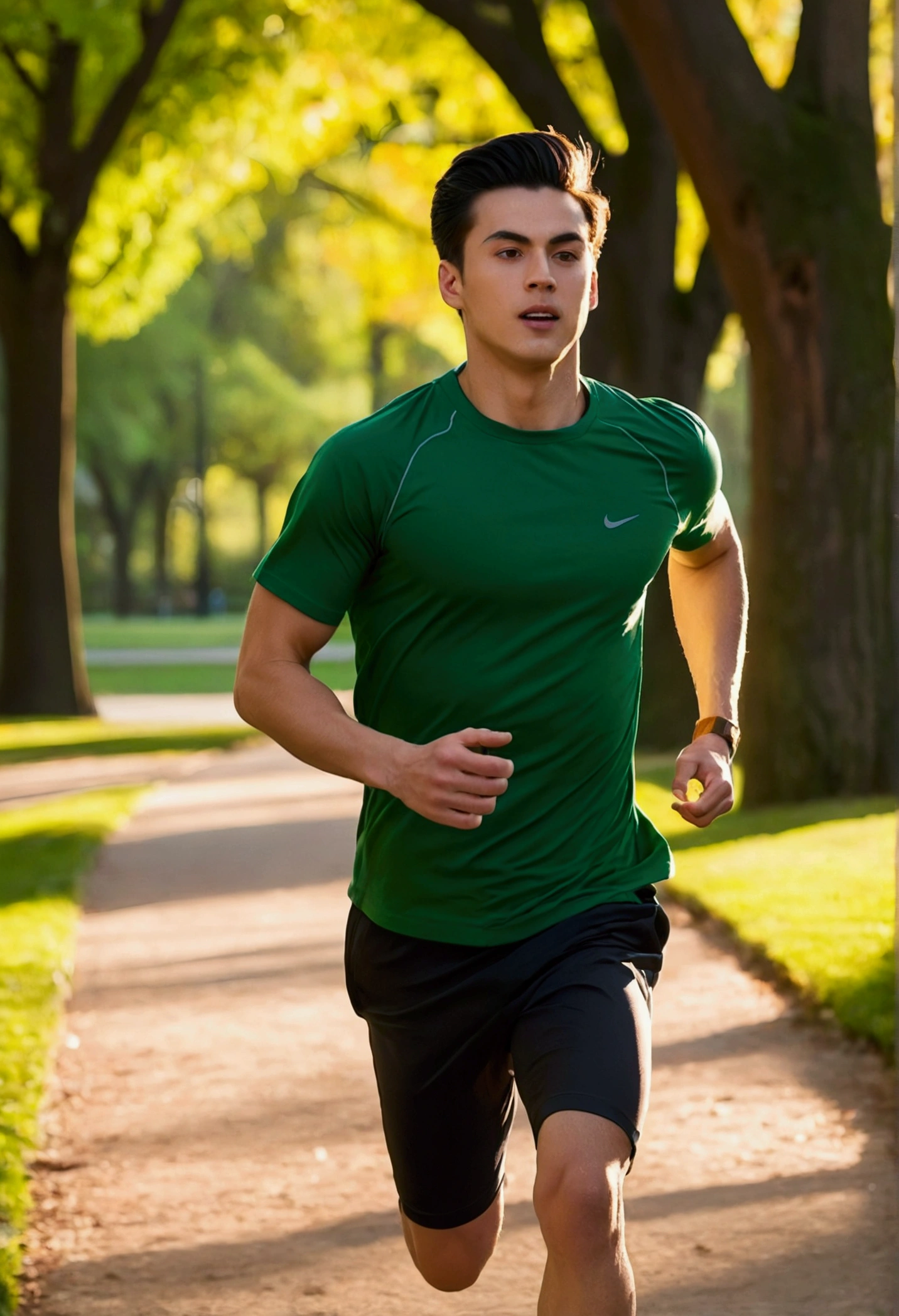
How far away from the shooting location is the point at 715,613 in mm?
3938

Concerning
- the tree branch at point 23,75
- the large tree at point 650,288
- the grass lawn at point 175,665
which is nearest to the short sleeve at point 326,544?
the grass lawn at point 175,665

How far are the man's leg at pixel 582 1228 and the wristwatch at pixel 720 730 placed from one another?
2.90ft

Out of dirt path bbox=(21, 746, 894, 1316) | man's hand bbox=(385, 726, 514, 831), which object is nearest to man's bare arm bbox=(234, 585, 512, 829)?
man's hand bbox=(385, 726, 514, 831)

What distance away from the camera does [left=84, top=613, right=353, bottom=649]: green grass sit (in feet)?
154

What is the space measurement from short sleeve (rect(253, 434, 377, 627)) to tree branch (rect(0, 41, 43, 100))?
773 inches

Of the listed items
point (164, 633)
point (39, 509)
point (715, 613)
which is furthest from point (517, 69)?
point (164, 633)

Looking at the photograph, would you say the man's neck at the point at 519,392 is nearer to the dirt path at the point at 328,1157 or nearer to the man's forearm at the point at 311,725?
the man's forearm at the point at 311,725

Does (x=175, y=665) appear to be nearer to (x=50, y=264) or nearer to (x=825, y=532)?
(x=50, y=264)

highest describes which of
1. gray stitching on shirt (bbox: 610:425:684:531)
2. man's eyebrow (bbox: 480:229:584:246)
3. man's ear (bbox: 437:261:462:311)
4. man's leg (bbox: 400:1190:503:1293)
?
man's eyebrow (bbox: 480:229:584:246)

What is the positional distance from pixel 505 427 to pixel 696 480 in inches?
16.5

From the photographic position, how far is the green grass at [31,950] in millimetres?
5352

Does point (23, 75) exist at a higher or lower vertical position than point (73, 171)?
higher

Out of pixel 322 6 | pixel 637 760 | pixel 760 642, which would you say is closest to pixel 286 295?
pixel 322 6

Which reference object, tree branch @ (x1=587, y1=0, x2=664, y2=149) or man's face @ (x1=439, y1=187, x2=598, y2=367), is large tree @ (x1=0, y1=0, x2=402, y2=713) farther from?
man's face @ (x1=439, y1=187, x2=598, y2=367)
